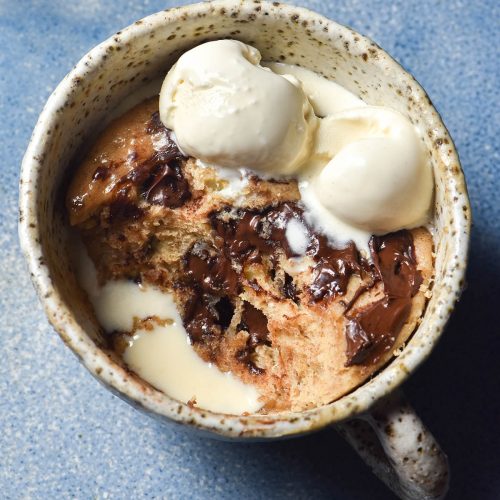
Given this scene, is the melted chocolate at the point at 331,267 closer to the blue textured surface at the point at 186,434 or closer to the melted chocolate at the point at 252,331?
the melted chocolate at the point at 252,331

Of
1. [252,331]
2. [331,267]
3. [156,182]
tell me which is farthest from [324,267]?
[156,182]

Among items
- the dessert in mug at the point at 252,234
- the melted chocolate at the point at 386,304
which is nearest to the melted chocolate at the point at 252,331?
the dessert in mug at the point at 252,234

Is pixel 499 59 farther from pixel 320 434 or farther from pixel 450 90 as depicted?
pixel 320 434

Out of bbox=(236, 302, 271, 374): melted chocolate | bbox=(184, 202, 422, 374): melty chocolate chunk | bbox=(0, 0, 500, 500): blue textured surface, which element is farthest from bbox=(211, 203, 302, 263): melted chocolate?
bbox=(0, 0, 500, 500): blue textured surface

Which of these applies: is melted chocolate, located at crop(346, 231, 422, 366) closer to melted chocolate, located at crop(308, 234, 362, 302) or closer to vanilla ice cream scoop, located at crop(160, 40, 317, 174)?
melted chocolate, located at crop(308, 234, 362, 302)

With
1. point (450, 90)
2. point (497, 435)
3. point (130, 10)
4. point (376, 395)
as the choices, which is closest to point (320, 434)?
point (497, 435)

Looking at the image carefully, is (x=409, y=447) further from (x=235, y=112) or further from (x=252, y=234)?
(x=235, y=112)
